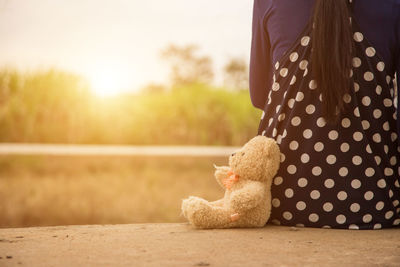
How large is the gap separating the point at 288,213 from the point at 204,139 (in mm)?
5287

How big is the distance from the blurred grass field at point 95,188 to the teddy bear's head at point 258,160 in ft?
12.9

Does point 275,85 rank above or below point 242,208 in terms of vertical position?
above

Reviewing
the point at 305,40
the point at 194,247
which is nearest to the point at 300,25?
the point at 305,40

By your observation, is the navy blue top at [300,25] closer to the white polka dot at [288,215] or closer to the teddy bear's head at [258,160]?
the teddy bear's head at [258,160]

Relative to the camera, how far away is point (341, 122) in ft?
6.52

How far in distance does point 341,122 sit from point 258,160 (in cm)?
33

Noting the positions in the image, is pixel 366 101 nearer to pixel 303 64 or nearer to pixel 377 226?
pixel 303 64

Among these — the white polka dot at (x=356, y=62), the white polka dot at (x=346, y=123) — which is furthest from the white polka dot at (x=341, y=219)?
the white polka dot at (x=356, y=62)

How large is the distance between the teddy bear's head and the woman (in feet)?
0.20

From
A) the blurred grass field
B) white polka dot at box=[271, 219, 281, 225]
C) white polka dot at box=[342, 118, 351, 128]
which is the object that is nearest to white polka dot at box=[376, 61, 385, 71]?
white polka dot at box=[342, 118, 351, 128]

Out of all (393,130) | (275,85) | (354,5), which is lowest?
(393,130)

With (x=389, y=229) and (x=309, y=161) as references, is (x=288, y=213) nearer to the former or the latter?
(x=309, y=161)

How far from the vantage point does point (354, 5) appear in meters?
2.00

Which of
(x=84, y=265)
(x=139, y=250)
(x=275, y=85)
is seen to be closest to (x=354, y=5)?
(x=275, y=85)
